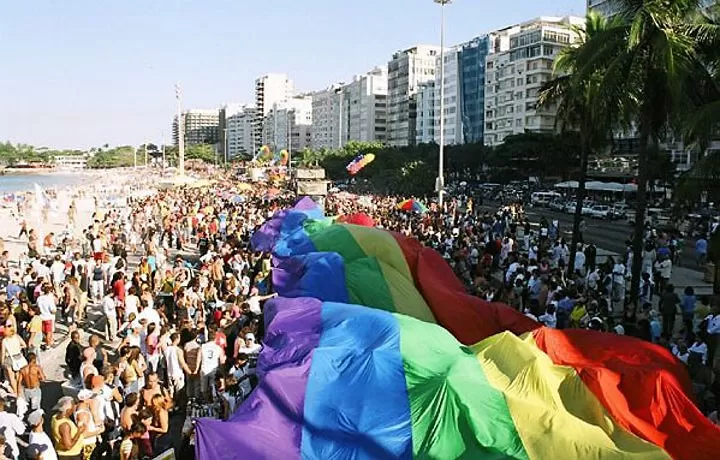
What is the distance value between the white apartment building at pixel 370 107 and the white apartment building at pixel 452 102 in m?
25.9

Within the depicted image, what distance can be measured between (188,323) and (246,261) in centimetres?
612

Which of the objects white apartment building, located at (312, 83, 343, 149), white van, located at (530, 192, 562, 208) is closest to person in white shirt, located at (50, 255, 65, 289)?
white van, located at (530, 192, 562, 208)

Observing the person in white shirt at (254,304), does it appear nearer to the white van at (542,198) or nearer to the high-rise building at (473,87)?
the white van at (542,198)

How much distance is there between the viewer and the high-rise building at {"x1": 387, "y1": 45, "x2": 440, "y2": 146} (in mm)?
126188

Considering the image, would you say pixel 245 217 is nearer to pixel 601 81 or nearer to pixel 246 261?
pixel 246 261

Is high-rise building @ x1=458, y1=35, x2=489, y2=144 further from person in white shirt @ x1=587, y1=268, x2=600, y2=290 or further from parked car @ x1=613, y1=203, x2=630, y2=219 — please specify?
person in white shirt @ x1=587, y1=268, x2=600, y2=290

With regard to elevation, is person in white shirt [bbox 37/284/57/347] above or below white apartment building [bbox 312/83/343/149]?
below

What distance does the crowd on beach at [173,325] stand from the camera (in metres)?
7.93

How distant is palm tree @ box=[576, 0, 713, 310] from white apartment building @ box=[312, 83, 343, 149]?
133m

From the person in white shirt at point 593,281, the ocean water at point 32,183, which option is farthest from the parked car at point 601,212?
the ocean water at point 32,183

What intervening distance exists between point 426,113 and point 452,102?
698 cm

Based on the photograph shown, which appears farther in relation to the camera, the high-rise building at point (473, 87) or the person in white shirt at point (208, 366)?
the high-rise building at point (473, 87)

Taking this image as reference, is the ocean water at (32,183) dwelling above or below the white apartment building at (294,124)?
below

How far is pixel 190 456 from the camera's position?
25.0 ft
